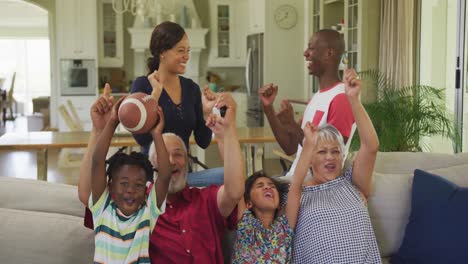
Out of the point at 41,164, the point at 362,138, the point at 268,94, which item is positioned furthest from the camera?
the point at 41,164

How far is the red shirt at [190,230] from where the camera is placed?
218 centimetres

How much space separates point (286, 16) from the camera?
8.86 m

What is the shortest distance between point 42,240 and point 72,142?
3.00 m

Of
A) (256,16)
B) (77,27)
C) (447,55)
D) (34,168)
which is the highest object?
(256,16)

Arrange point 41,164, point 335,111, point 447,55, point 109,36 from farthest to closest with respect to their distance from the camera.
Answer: point 109,36 < point 447,55 < point 41,164 < point 335,111

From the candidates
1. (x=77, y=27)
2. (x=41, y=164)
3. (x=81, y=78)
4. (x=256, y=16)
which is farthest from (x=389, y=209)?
(x=77, y=27)

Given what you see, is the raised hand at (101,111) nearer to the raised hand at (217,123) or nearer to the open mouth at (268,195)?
the raised hand at (217,123)

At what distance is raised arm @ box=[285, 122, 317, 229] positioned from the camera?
2.32m

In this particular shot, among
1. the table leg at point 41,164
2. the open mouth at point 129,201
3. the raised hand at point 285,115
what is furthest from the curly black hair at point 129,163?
the table leg at point 41,164

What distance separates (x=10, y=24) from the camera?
18.2 metres

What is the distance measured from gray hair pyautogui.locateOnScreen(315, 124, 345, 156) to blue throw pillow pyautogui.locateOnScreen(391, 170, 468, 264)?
1.80 feet

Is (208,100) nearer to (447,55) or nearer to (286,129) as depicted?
(286,129)

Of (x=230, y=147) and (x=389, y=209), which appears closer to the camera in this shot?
(x=230, y=147)

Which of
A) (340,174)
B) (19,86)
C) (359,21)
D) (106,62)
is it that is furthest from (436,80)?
(19,86)
